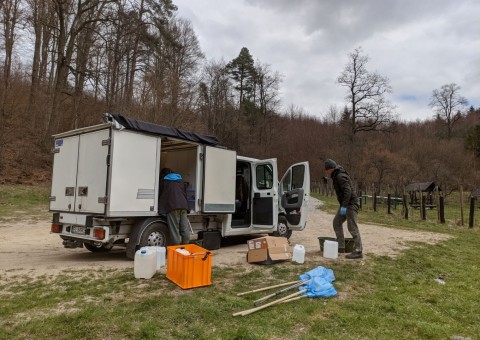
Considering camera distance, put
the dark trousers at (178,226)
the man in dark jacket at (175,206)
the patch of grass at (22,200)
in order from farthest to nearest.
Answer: the patch of grass at (22,200) → the dark trousers at (178,226) → the man in dark jacket at (175,206)

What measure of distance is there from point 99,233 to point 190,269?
2.26 meters

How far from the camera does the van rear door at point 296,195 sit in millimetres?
9562

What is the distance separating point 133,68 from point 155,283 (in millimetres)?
23161

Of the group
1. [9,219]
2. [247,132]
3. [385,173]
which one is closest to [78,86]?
[9,219]

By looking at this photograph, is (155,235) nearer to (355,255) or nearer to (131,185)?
(131,185)

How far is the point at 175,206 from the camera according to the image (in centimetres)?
705

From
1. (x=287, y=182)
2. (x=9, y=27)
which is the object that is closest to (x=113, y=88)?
(x=9, y=27)

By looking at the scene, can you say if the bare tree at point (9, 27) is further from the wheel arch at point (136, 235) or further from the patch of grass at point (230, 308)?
the patch of grass at point (230, 308)

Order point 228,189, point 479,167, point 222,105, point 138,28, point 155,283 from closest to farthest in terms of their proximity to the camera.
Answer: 1. point 155,283
2. point 228,189
3. point 138,28
4. point 479,167
5. point 222,105

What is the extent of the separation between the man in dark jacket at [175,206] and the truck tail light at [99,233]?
1.09 meters

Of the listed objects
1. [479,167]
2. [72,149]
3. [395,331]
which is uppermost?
[479,167]

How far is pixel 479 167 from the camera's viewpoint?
127 feet

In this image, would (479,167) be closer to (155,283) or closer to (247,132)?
(247,132)

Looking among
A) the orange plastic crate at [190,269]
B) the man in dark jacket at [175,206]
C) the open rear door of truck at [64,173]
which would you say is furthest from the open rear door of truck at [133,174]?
the orange plastic crate at [190,269]
